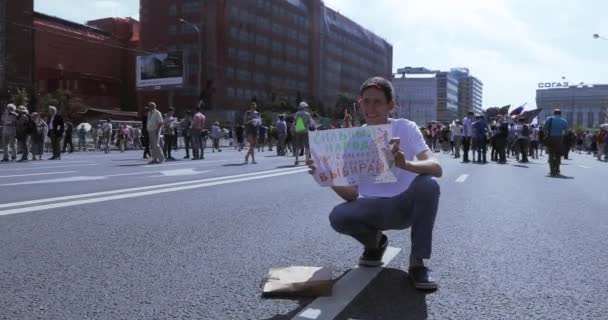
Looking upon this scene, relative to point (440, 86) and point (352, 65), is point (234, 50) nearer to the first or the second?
point (352, 65)

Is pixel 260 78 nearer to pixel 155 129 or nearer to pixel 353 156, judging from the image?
pixel 155 129

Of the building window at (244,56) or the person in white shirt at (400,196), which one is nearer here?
the person in white shirt at (400,196)

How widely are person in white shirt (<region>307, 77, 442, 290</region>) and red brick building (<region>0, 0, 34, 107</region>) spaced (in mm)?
71875

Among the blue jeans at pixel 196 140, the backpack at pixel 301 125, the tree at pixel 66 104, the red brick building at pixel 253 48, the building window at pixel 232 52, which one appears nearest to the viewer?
the backpack at pixel 301 125

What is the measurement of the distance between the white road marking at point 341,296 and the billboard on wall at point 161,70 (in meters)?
54.4

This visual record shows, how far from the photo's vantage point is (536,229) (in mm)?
5148

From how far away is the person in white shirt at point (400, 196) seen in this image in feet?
9.89

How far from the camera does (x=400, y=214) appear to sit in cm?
314

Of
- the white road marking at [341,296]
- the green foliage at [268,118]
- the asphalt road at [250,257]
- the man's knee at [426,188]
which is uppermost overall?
the green foliage at [268,118]

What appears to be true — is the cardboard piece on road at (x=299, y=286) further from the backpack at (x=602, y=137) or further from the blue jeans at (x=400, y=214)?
the backpack at (x=602, y=137)

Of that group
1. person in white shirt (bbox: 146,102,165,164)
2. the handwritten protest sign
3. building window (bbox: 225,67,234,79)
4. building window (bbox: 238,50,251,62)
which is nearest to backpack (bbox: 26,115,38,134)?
person in white shirt (bbox: 146,102,165,164)

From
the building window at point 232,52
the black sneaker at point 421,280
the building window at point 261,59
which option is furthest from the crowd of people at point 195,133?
the building window at point 261,59

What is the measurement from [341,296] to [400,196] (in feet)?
2.30

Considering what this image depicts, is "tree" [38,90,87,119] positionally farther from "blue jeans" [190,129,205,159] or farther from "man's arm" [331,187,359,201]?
"man's arm" [331,187,359,201]
